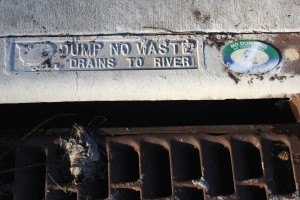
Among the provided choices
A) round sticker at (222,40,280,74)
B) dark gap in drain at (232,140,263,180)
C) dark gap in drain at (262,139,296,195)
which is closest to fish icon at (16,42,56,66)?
round sticker at (222,40,280,74)

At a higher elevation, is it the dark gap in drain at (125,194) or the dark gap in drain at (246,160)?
the dark gap in drain at (246,160)

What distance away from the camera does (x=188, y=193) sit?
191 centimetres

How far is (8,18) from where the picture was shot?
77.8 inches

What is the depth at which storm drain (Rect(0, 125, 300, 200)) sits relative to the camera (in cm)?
190

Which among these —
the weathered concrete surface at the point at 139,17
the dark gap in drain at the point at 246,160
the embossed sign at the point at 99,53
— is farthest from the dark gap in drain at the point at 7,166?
the dark gap in drain at the point at 246,160

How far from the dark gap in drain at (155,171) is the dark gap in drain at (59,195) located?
0.98 ft

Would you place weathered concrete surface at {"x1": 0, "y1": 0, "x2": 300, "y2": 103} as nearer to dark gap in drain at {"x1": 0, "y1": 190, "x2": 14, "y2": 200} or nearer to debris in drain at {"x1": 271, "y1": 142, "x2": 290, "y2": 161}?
debris in drain at {"x1": 271, "y1": 142, "x2": 290, "y2": 161}

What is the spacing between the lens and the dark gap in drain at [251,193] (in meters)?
1.89

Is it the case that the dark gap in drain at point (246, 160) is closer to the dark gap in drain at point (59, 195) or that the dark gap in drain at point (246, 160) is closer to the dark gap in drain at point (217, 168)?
the dark gap in drain at point (217, 168)

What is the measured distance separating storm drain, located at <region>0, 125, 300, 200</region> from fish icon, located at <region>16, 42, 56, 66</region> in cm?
30

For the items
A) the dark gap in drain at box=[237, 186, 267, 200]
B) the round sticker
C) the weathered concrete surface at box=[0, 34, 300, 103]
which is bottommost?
the dark gap in drain at box=[237, 186, 267, 200]

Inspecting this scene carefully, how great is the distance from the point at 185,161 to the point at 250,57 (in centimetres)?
49

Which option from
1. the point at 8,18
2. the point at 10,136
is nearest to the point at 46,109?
the point at 10,136

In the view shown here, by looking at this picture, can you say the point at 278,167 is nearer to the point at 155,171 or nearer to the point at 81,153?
the point at 155,171
